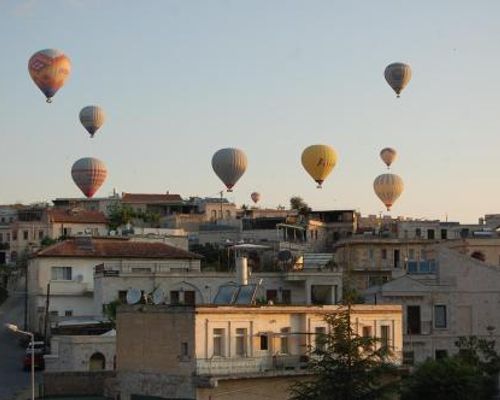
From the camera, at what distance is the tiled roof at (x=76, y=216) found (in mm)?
130750

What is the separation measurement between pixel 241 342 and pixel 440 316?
24687 millimetres

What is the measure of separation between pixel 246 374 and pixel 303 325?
12.9 feet

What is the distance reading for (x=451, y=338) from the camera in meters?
67.4

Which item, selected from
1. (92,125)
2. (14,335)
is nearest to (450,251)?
(14,335)

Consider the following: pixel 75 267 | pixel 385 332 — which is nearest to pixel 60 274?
pixel 75 267

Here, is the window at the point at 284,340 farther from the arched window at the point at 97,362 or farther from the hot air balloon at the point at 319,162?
the hot air balloon at the point at 319,162

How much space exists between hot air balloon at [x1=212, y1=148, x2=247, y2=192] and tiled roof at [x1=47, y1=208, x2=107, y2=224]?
980 inches

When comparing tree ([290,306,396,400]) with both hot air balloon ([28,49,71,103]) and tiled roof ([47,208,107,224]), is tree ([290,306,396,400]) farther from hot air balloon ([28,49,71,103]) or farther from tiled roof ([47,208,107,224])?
tiled roof ([47,208,107,224])

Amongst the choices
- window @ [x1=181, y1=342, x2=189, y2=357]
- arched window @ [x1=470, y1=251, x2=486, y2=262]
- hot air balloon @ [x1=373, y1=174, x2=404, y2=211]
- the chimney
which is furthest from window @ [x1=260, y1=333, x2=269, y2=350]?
hot air balloon @ [x1=373, y1=174, x2=404, y2=211]

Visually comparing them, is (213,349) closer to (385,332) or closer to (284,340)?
(284,340)

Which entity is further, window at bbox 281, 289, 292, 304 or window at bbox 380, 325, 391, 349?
window at bbox 281, 289, 292, 304

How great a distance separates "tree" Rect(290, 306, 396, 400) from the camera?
40875mm

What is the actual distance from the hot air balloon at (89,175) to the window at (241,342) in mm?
70796

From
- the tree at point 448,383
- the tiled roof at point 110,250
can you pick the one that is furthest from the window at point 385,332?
the tiled roof at point 110,250
